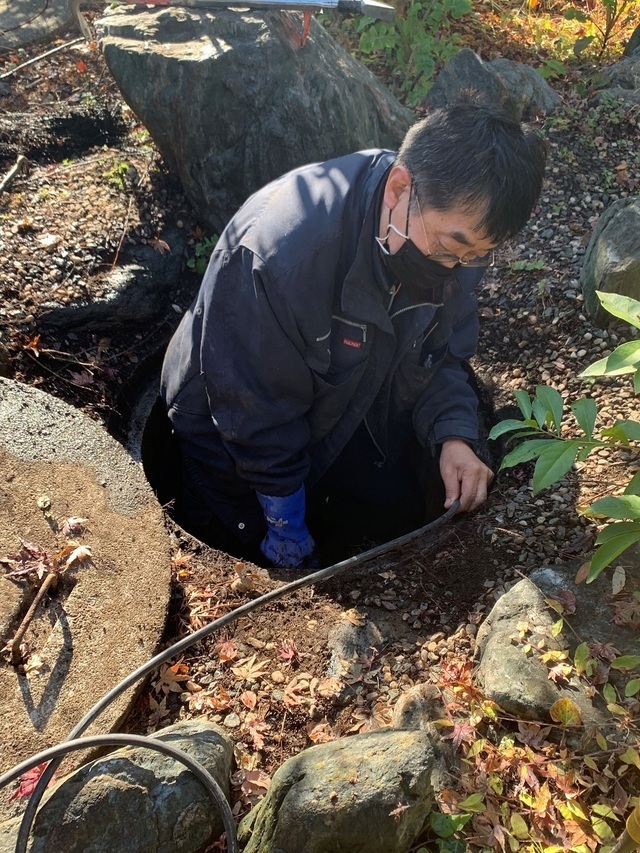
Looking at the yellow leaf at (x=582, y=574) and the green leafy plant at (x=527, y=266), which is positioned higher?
the green leafy plant at (x=527, y=266)

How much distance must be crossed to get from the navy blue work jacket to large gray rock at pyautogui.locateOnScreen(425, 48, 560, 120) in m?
1.87

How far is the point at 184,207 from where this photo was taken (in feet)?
12.6

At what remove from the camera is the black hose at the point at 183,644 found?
1.57 meters

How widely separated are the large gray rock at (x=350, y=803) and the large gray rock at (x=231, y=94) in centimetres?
300

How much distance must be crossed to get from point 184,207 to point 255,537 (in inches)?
80.1

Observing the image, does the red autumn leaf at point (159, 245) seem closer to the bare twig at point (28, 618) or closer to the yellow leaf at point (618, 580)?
the bare twig at point (28, 618)

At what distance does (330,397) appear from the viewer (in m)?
2.69

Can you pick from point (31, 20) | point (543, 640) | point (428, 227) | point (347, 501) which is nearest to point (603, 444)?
point (543, 640)

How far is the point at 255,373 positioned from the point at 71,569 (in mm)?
966

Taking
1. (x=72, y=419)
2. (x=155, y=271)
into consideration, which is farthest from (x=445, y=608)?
(x=155, y=271)

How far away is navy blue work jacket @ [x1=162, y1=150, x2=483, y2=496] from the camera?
7.59 feet

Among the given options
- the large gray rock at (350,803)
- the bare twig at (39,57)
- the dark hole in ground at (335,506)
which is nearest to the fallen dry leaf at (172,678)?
the large gray rock at (350,803)

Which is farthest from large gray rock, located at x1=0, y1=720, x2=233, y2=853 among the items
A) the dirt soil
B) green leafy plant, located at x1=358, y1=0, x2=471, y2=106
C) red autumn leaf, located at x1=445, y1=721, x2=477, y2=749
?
green leafy plant, located at x1=358, y1=0, x2=471, y2=106

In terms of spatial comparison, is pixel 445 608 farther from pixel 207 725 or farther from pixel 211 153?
pixel 211 153
